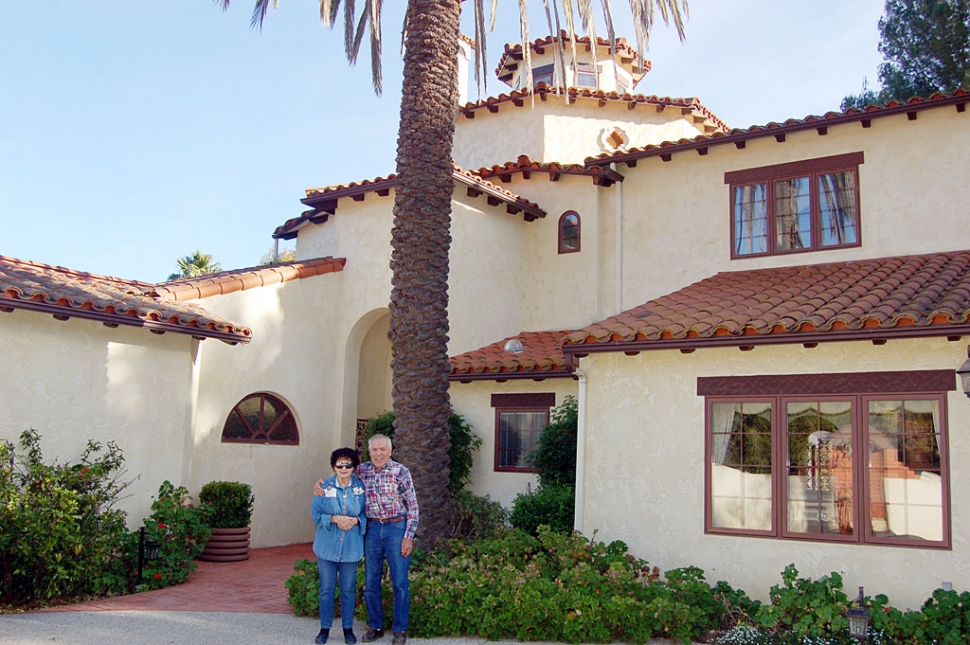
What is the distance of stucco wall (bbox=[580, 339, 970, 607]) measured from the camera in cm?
957

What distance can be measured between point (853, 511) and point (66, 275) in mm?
11426

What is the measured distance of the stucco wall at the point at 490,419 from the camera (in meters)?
15.0

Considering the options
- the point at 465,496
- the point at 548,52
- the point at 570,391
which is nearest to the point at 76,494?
the point at 465,496

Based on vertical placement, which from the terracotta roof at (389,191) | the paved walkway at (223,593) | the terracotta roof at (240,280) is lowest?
the paved walkway at (223,593)

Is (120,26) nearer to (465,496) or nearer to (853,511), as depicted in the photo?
(465,496)

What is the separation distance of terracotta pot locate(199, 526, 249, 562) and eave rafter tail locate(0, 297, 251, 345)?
10.0 feet

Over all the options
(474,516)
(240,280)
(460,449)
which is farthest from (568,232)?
(240,280)

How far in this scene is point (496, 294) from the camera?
17500 millimetres

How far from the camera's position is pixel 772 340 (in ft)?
33.9

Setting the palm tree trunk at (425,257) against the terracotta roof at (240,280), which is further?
the terracotta roof at (240,280)

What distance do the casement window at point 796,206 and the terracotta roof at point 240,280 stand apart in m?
7.62

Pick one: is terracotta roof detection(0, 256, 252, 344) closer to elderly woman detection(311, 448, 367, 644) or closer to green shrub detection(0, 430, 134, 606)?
green shrub detection(0, 430, 134, 606)

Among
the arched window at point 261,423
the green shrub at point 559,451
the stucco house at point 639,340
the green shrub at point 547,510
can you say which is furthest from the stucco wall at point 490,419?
the arched window at point 261,423

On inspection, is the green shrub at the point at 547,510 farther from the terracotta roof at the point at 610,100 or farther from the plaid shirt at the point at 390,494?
the terracotta roof at the point at 610,100
